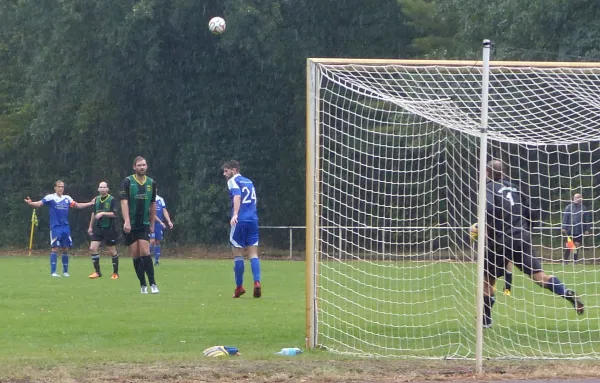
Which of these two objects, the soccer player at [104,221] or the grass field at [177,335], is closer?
the grass field at [177,335]

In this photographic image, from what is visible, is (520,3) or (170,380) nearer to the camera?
(170,380)

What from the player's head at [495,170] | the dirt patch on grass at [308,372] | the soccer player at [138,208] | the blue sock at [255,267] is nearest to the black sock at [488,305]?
the player's head at [495,170]

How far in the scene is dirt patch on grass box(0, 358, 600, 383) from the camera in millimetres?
7828

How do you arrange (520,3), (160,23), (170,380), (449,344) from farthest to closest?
(160,23) → (520,3) → (449,344) → (170,380)

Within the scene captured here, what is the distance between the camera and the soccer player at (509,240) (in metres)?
10.6

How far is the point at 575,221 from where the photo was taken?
54.9 feet

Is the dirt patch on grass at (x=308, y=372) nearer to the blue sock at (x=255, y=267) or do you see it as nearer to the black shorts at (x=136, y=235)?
the blue sock at (x=255, y=267)

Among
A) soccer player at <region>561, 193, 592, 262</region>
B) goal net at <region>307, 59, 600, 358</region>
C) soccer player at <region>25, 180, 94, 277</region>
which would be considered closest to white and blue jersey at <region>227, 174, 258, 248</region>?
goal net at <region>307, 59, 600, 358</region>

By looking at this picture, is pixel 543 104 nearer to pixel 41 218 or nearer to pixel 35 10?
pixel 35 10

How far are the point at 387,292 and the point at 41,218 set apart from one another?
94.5 ft

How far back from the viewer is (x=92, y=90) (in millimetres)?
38125

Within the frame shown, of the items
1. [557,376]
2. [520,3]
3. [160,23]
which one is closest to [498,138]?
[557,376]

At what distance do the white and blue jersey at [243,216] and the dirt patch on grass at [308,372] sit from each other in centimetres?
574

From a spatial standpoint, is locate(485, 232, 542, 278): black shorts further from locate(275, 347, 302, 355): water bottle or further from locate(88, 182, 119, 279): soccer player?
locate(88, 182, 119, 279): soccer player
